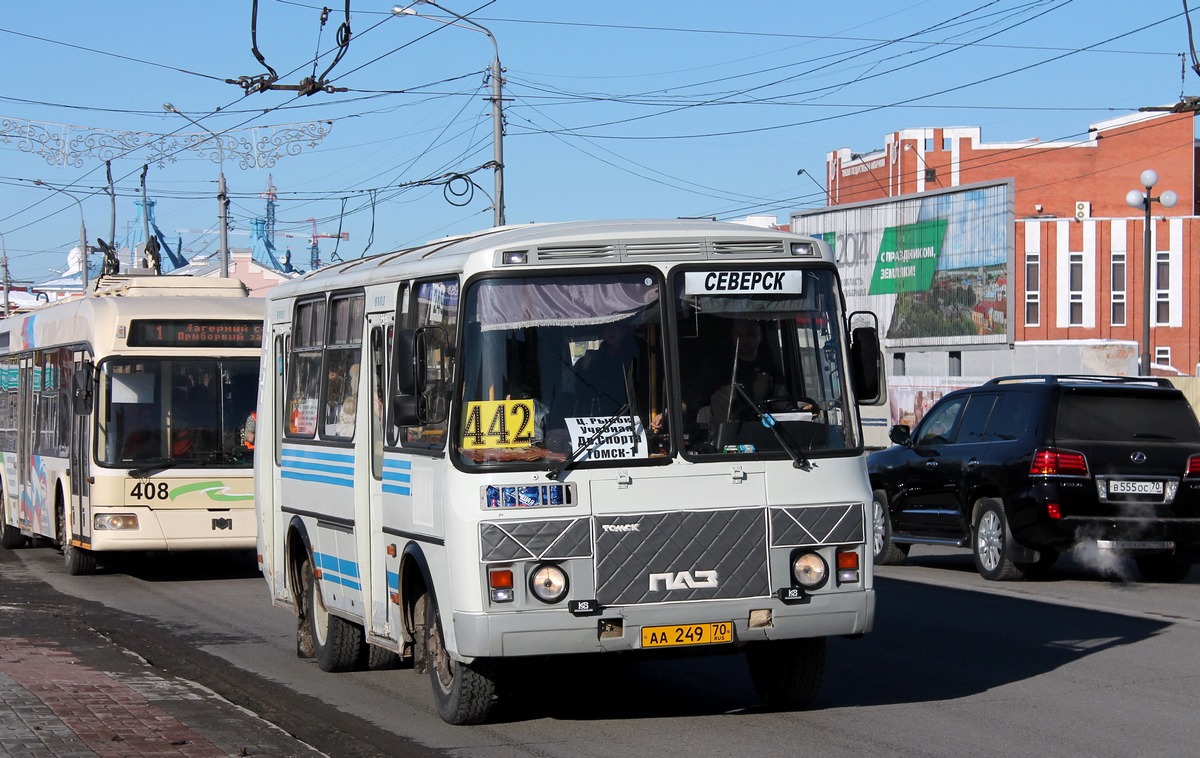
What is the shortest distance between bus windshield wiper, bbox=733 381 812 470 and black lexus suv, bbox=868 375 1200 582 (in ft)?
24.5

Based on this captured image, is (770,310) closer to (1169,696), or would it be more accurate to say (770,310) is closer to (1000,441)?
(1169,696)

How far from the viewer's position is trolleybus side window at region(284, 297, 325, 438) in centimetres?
1077

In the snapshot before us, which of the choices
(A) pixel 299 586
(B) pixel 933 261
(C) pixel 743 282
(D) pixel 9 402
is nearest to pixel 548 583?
(C) pixel 743 282

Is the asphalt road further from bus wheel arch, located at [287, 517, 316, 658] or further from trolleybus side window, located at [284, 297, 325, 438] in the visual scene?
trolleybus side window, located at [284, 297, 325, 438]

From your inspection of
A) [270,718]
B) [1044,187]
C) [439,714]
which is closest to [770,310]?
[439,714]

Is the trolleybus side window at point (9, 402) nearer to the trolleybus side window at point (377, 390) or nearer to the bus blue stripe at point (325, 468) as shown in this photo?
the bus blue stripe at point (325, 468)

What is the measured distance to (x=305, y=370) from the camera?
11.1 meters

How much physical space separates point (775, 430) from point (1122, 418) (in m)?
8.01

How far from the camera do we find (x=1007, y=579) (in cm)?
1573

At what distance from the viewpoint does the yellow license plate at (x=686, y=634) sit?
7.94 meters

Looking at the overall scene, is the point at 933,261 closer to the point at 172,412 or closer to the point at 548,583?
the point at 172,412

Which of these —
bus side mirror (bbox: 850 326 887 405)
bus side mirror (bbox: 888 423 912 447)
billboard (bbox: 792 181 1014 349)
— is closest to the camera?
bus side mirror (bbox: 850 326 887 405)

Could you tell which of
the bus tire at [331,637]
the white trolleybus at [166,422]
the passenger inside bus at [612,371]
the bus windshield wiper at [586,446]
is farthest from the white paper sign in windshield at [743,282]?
the white trolleybus at [166,422]

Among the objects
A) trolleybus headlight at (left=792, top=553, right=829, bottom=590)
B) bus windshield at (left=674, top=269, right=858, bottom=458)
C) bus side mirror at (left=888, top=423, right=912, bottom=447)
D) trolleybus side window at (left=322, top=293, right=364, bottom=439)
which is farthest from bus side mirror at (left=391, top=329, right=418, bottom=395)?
bus side mirror at (left=888, top=423, right=912, bottom=447)
